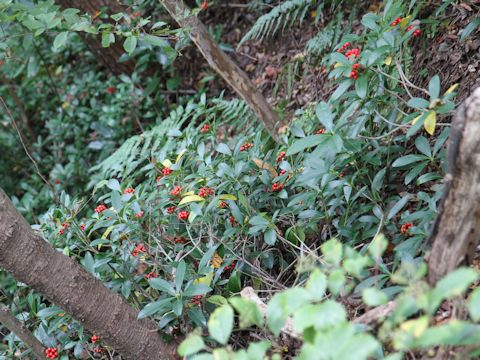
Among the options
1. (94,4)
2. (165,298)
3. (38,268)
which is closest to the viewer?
(38,268)

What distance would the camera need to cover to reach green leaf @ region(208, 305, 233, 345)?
1.46m

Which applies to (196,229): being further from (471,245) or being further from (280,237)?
(471,245)

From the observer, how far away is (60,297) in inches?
94.0

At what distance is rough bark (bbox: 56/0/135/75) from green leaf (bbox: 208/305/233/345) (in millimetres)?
4058

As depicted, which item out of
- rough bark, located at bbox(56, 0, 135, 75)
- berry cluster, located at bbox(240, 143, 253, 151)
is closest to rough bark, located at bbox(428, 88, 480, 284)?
berry cluster, located at bbox(240, 143, 253, 151)

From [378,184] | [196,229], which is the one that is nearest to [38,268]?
[196,229]

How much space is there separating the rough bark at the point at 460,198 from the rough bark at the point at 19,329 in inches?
76.3

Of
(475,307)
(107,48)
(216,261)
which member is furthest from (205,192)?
(107,48)

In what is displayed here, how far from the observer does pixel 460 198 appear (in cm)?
165

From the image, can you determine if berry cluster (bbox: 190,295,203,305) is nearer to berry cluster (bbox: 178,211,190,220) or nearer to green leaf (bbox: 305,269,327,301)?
berry cluster (bbox: 178,211,190,220)

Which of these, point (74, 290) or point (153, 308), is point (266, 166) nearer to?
point (153, 308)

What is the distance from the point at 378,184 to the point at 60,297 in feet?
4.99

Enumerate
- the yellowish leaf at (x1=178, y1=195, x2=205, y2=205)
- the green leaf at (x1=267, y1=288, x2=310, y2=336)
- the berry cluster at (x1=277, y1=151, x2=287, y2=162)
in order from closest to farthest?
1. the green leaf at (x1=267, y1=288, x2=310, y2=336)
2. the yellowish leaf at (x1=178, y1=195, x2=205, y2=205)
3. the berry cluster at (x1=277, y1=151, x2=287, y2=162)

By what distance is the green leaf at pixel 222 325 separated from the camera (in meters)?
1.46
